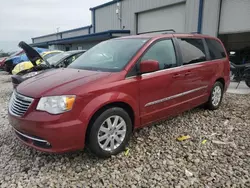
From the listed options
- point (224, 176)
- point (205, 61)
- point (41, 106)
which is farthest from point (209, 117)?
point (41, 106)

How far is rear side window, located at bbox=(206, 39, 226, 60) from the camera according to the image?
4.40m

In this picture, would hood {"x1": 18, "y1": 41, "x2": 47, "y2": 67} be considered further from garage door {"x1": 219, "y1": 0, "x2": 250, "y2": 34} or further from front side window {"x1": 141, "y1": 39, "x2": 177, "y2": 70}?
garage door {"x1": 219, "y1": 0, "x2": 250, "y2": 34}

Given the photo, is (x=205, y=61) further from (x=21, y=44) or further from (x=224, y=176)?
(x=21, y=44)

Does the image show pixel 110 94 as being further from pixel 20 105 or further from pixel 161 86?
pixel 20 105

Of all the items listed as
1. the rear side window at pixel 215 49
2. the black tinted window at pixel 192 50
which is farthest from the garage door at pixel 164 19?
the black tinted window at pixel 192 50

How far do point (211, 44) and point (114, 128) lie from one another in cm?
303

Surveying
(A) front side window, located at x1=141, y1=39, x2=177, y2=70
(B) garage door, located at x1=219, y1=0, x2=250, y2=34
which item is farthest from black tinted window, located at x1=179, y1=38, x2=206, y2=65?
(B) garage door, located at x1=219, y1=0, x2=250, y2=34

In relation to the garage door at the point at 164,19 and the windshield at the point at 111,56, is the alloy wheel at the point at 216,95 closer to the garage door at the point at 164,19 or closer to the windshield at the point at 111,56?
the windshield at the point at 111,56

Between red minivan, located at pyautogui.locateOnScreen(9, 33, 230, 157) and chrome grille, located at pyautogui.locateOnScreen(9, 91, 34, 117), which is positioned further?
chrome grille, located at pyautogui.locateOnScreen(9, 91, 34, 117)

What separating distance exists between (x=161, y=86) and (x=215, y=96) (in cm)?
199

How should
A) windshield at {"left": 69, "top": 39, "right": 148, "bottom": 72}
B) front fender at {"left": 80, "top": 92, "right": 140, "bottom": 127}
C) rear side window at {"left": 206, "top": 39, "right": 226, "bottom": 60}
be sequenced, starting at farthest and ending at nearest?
rear side window at {"left": 206, "top": 39, "right": 226, "bottom": 60}
windshield at {"left": 69, "top": 39, "right": 148, "bottom": 72}
front fender at {"left": 80, "top": 92, "right": 140, "bottom": 127}

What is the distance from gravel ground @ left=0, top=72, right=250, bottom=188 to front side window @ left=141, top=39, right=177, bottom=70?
1.16 metres

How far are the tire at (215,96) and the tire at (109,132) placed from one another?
2.38 m

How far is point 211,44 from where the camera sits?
447 centimetres
